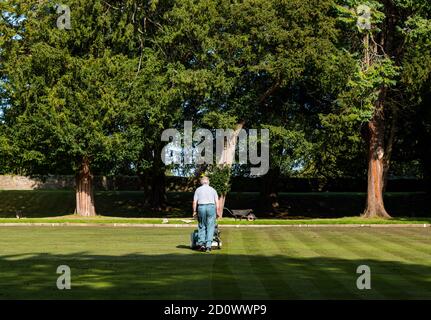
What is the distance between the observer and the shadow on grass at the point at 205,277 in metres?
11.9

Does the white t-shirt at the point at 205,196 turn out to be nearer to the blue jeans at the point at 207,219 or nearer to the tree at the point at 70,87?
the blue jeans at the point at 207,219

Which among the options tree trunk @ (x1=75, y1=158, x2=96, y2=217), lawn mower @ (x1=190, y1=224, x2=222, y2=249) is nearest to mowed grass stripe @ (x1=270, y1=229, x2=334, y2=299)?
lawn mower @ (x1=190, y1=224, x2=222, y2=249)

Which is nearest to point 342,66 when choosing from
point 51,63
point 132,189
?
point 51,63

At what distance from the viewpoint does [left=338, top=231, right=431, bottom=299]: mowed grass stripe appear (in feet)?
40.1

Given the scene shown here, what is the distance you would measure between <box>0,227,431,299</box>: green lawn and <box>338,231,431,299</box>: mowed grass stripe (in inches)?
0.6

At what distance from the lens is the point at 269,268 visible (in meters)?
15.6

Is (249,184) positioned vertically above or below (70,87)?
below

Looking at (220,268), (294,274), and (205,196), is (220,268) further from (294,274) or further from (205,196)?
(205,196)

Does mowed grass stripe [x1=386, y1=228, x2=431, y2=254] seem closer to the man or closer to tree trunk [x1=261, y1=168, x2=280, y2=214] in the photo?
the man

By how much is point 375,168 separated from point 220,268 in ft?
102

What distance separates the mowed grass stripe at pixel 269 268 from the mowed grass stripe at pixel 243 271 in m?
0.06

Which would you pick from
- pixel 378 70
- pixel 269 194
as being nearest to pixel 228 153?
pixel 378 70
